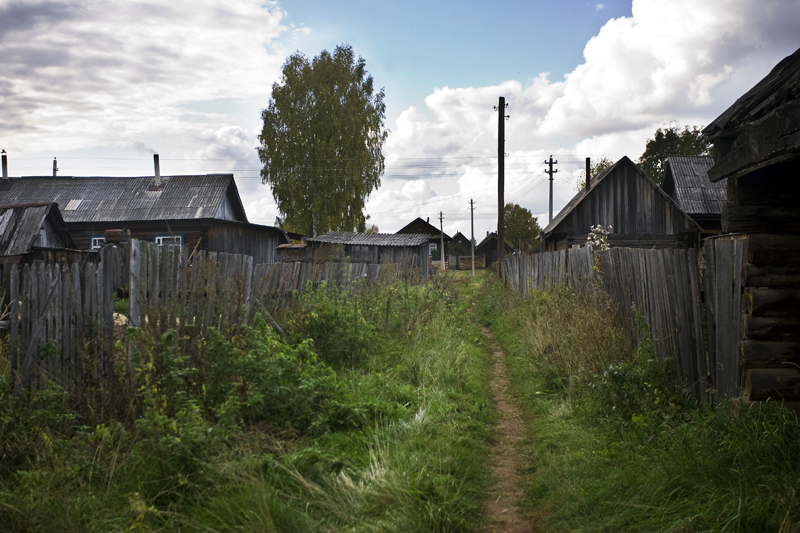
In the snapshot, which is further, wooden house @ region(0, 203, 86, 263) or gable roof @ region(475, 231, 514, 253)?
gable roof @ region(475, 231, 514, 253)

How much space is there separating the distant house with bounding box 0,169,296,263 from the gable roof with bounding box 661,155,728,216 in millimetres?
17365

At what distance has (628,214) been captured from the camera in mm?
20828

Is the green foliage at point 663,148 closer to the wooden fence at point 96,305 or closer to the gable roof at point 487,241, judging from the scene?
the gable roof at point 487,241

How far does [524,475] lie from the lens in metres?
4.13

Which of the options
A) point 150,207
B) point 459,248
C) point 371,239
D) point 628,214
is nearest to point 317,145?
point 371,239

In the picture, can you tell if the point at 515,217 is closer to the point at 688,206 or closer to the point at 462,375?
the point at 688,206

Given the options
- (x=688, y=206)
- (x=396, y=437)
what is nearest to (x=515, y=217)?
(x=688, y=206)

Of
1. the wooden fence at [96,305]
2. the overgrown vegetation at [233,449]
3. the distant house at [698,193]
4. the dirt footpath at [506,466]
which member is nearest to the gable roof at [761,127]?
the dirt footpath at [506,466]

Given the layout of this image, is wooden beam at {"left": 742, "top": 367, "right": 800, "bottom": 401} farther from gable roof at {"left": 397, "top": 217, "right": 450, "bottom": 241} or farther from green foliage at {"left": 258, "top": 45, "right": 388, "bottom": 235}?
gable roof at {"left": 397, "top": 217, "right": 450, "bottom": 241}

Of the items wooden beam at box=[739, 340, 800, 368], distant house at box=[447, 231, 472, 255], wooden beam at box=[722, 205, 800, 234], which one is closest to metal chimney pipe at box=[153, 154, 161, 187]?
wooden beam at box=[722, 205, 800, 234]

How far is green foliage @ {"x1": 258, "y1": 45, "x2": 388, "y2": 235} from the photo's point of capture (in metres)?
30.8

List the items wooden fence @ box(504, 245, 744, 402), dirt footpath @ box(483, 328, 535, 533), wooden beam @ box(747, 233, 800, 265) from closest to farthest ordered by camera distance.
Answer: dirt footpath @ box(483, 328, 535, 533)
wooden beam @ box(747, 233, 800, 265)
wooden fence @ box(504, 245, 744, 402)

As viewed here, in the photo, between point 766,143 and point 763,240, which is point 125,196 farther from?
point 766,143

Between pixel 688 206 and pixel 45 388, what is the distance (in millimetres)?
20752
